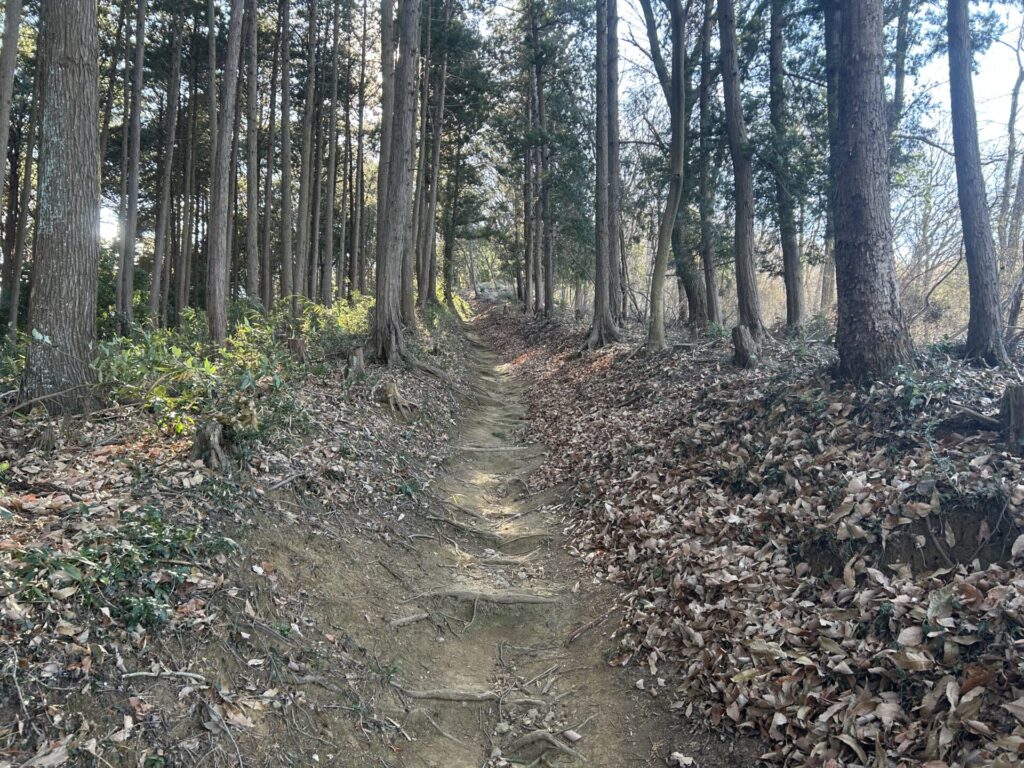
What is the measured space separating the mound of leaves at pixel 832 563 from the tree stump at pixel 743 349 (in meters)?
1.83

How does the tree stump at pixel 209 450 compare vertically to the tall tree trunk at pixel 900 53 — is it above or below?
below

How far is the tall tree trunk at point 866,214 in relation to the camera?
6.16 metres

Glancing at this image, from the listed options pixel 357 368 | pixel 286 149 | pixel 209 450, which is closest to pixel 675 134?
pixel 357 368

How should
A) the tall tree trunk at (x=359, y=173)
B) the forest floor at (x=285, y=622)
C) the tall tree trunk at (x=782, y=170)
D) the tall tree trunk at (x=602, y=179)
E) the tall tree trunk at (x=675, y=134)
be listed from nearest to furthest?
the forest floor at (x=285, y=622) < the tall tree trunk at (x=675, y=134) < the tall tree trunk at (x=782, y=170) < the tall tree trunk at (x=602, y=179) < the tall tree trunk at (x=359, y=173)

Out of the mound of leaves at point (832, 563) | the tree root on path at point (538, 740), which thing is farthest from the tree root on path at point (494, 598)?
the tree root on path at point (538, 740)

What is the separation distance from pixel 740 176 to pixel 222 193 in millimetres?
10384

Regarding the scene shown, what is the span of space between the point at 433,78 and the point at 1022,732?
84.5 feet

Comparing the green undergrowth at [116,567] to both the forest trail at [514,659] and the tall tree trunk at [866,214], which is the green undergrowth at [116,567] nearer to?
the forest trail at [514,659]

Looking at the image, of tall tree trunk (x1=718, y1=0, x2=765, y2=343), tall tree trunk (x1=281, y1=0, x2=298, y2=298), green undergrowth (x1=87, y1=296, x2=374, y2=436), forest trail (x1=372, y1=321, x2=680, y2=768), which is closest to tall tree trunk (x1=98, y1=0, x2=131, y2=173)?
tall tree trunk (x1=281, y1=0, x2=298, y2=298)

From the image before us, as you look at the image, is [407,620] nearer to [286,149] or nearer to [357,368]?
[357,368]

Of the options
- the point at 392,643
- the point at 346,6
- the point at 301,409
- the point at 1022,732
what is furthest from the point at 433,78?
the point at 1022,732

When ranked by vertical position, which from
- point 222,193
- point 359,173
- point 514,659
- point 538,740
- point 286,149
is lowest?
point 538,740

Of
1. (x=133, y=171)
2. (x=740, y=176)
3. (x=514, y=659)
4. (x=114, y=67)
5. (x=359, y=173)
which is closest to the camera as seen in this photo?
(x=514, y=659)

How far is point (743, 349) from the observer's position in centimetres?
966
